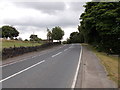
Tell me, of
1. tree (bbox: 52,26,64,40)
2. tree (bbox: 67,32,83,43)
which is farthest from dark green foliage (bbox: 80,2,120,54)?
tree (bbox: 67,32,83,43)

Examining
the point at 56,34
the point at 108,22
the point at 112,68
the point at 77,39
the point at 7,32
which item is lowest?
the point at 112,68

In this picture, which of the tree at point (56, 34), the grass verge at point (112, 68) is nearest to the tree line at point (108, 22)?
the grass verge at point (112, 68)

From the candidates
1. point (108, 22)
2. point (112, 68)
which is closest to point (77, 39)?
point (108, 22)

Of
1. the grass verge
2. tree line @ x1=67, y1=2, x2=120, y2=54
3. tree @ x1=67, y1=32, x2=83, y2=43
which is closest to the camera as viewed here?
the grass verge

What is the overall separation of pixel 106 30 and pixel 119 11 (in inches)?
148

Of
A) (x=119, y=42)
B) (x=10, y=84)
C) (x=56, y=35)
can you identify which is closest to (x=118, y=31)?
(x=119, y=42)

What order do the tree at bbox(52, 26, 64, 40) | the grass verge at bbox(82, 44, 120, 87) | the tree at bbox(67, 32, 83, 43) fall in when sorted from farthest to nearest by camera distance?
the tree at bbox(67, 32, 83, 43) → the tree at bbox(52, 26, 64, 40) → the grass verge at bbox(82, 44, 120, 87)

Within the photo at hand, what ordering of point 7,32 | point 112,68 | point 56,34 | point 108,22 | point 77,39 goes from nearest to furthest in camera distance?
point 112,68 < point 108,22 < point 56,34 < point 7,32 < point 77,39

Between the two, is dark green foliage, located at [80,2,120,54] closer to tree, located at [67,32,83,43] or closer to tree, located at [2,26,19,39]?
tree, located at [2,26,19,39]

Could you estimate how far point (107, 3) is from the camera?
29234 mm

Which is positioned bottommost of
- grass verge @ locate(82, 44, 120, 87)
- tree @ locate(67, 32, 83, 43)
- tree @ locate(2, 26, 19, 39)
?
grass verge @ locate(82, 44, 120, 87)

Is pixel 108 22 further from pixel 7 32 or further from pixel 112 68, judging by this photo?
pixel 7 32

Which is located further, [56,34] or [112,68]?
[56,34]

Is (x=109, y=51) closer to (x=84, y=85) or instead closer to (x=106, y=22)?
(x=106, y=22)
